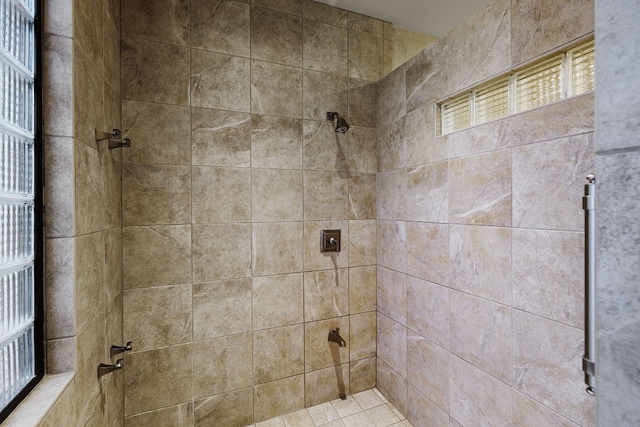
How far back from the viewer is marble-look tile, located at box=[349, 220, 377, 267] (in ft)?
6.64

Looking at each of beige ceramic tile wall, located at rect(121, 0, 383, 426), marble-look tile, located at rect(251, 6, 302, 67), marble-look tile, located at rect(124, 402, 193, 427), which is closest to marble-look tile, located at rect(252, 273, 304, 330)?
beige ceramic tile wall, located at rect(121, 0, 383, 426)

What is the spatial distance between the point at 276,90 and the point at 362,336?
173 cm

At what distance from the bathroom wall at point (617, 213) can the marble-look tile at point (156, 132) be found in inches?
65.7

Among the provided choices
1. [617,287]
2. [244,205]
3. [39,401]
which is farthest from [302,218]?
[617,287]

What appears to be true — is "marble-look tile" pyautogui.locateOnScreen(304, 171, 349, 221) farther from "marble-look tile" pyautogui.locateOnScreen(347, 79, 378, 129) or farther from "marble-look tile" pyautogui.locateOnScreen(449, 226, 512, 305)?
"marble-look tile" pyautogui.locateOnScreen(449, 226, 512, 305)

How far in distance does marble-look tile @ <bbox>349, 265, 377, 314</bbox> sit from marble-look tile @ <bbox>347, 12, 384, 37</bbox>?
1.65m

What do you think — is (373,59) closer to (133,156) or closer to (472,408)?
(133,156)

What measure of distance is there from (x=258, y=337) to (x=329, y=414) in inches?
26.4

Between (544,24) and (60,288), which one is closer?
(60,288)

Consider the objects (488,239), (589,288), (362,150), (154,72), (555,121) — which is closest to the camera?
(589,288)

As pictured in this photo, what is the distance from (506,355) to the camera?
1225mm

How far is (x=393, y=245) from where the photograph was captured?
1919mm

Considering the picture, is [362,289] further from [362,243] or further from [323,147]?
[323,147]

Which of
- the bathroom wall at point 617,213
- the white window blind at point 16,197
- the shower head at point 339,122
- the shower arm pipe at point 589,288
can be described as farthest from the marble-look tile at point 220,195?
the bathroom wall at point 617,213
